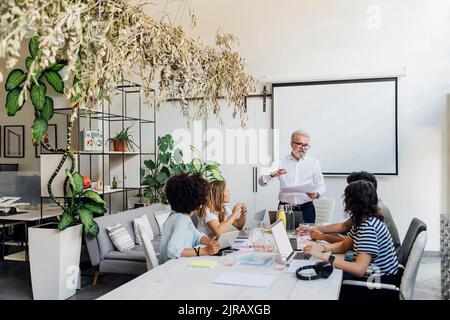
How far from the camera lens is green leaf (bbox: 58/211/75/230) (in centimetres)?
350

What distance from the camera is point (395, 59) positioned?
5121mm

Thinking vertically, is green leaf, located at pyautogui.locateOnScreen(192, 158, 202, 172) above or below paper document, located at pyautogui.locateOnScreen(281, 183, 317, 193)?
above

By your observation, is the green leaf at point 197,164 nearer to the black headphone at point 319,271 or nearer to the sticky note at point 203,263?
the sticky note at point 203,263

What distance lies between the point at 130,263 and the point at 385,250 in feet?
7.98

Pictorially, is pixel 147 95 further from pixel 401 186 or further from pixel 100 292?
pixel 401 186

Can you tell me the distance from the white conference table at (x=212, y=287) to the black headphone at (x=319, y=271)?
21mm

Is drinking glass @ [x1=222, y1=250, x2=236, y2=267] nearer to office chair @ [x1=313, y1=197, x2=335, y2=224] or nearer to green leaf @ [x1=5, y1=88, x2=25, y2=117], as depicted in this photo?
office chair @ [x1=313, y1=197, x2=335, y2=224]

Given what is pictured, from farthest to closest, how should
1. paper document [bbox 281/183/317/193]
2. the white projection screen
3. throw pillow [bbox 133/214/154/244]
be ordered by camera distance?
the white projection screen
throw pillow [bbox 133/214/154/244]
paper document [bbox 281/183/317/193]

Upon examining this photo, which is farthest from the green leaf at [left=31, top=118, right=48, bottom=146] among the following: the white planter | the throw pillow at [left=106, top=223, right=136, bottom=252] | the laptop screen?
the laptop screen

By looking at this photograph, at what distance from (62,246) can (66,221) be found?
24 centimetres

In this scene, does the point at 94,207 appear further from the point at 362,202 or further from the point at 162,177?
the point at 362,202

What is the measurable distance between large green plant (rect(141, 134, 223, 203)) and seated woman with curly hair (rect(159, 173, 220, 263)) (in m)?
2.84

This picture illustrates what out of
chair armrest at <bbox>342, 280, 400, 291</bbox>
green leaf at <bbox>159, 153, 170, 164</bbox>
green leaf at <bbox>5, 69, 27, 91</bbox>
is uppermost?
green leaf at <bbox>5, 69, 27, 91</bbox>

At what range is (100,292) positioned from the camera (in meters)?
3.84
